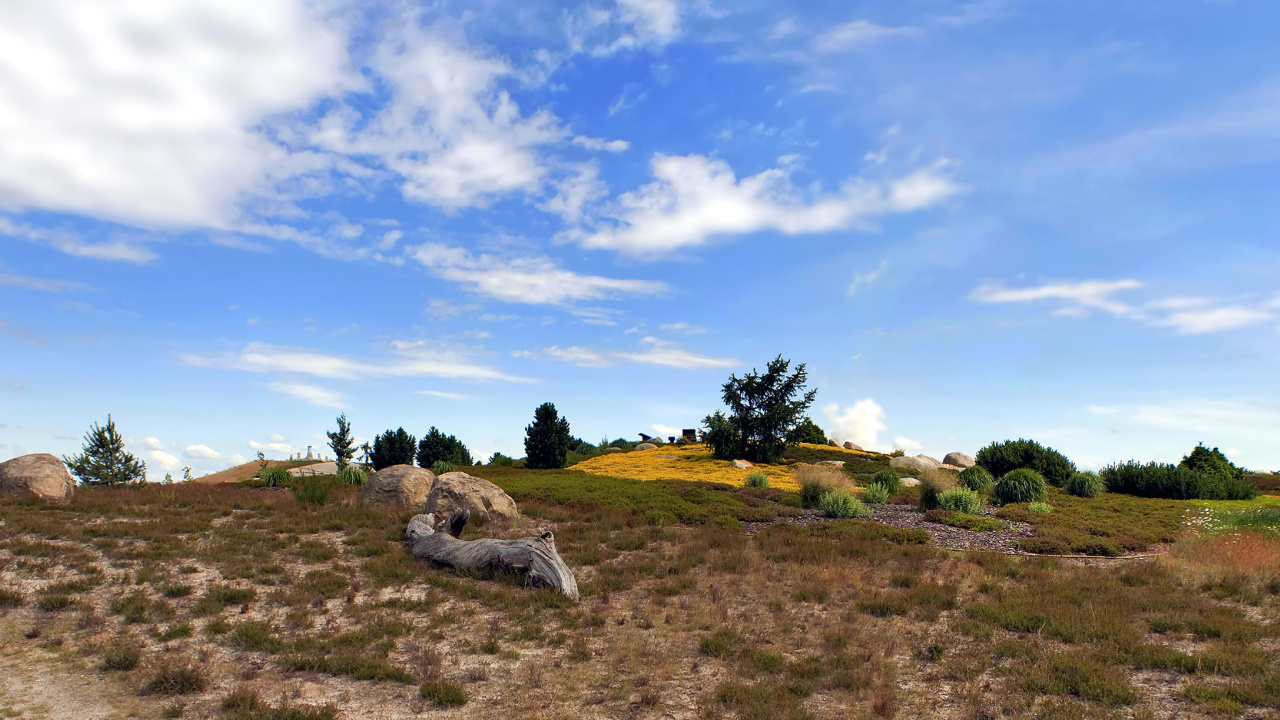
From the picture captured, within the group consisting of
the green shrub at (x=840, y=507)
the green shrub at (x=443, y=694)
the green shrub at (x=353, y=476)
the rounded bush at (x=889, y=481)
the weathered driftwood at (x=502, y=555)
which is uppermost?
the green shrub at (x=353, y=476)

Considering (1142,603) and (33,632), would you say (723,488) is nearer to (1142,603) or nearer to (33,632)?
(1142,603)

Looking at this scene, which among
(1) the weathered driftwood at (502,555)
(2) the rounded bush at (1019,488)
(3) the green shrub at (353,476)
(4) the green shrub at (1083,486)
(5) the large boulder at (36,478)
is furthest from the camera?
(4) the green shrub at (1083,486)

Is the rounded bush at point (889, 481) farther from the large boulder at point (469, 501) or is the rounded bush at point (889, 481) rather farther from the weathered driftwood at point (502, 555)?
the weathered driftwood at point (502, 555)

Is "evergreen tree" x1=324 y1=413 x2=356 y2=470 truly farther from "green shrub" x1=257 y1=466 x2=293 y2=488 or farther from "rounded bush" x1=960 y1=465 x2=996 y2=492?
"rounded bush" x1=960 y1=465 x2=996 y2=492

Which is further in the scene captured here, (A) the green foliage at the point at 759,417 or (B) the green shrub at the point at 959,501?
(A) the green foliage at the point at 759,417

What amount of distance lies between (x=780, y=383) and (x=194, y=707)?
3594 cm

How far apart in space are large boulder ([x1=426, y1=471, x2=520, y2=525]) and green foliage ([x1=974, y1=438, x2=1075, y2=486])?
76.4ft

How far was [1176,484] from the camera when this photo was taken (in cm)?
2883

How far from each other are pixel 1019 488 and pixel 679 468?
52.9 ft

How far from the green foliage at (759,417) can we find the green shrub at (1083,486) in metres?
14.4

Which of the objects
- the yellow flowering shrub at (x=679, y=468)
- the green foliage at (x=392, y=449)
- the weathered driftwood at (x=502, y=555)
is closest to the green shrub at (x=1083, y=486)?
the yellow flowering shrub at (x=679, y=468)

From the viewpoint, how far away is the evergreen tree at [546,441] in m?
37.7

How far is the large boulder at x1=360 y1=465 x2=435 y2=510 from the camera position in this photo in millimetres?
20516

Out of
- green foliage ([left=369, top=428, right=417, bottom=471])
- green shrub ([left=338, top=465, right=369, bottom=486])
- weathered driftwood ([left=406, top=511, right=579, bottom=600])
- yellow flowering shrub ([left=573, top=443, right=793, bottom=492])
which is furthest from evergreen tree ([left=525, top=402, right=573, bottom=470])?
weathered driftwood ([left=406, top=511, right=579, bottom=600])
